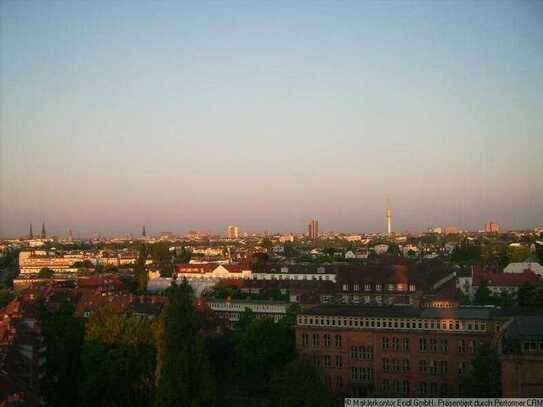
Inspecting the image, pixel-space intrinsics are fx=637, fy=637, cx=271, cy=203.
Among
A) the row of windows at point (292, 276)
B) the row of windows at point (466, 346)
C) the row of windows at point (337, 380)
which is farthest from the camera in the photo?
the row of windows at point (292, 276)

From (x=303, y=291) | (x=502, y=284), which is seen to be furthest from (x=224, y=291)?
(x=502, y=284)

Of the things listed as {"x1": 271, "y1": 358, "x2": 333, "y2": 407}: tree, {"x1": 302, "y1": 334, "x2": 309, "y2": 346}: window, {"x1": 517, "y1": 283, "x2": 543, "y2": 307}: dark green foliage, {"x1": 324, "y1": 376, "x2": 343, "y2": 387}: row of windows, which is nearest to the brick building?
{"x1": 271, "y1": 358, "x2": 333, "y2": 407}: tree

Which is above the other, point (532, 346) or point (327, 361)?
point (532, 346)

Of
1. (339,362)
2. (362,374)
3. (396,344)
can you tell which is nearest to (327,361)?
(339,362)

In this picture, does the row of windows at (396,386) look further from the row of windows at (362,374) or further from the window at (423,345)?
the window at (423,345)

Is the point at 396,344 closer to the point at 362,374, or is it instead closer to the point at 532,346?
the point at 362,374

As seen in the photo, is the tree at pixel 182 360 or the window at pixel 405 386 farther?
the window at pixel 405 386

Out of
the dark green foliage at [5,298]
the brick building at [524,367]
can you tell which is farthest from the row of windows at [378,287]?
the brick building at [524,367]

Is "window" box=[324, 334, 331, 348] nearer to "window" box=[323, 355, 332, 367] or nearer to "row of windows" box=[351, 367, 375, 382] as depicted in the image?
"window" box=[323, 355, 332, 367]
